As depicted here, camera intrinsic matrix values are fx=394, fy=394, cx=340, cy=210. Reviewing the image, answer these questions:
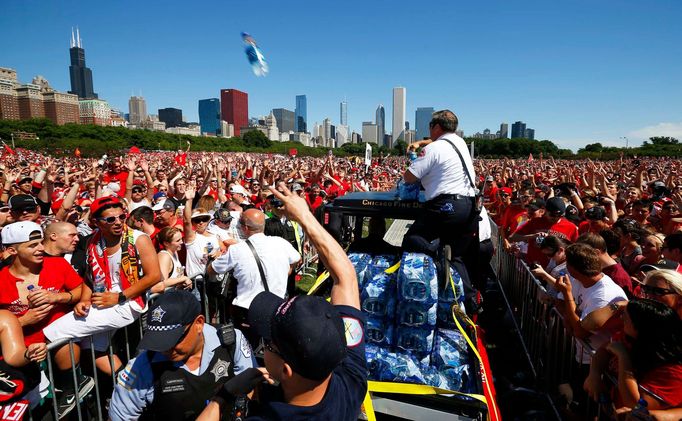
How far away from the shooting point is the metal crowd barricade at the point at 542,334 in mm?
3744

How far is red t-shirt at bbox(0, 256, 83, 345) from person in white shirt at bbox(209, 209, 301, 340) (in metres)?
1.40

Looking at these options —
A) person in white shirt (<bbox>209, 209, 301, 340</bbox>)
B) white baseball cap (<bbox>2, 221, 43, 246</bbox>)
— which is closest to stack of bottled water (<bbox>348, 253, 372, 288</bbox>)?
person in white shirt (<bbox>209, 209, 301, 340</bbox>)

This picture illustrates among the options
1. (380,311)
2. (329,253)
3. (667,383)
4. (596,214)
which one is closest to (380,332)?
(380,311)

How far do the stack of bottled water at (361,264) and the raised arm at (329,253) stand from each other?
4.46 ft

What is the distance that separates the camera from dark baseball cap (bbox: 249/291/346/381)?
141cm

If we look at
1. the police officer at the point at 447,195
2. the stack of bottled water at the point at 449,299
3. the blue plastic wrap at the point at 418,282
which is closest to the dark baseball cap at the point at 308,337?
the blue plastic wrap at the point at 418,282

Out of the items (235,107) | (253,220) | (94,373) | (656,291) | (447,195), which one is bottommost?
(94,373)

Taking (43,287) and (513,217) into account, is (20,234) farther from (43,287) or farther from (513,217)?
(513,217)

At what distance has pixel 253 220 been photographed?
179 inches

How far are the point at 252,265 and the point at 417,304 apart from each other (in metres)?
2.03

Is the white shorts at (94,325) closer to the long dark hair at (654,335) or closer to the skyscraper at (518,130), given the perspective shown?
the long dark hair at (654,335)

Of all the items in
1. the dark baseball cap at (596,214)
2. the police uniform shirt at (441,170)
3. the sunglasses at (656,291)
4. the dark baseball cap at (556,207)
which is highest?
the police uniform shirt at (441,170)

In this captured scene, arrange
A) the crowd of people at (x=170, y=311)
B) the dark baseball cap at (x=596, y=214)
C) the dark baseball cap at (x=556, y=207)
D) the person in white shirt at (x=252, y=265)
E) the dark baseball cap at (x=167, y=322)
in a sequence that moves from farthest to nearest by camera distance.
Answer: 1. the dark baseball cap at (x=556, y=207)
2. the dark baseball cap at (x=596, y=214)
3. the person in white shirt at (x=252, y=265)
4. the dark baseball cap at (x=167, y=322)
5. the crowd of people at (x=170, y=311)

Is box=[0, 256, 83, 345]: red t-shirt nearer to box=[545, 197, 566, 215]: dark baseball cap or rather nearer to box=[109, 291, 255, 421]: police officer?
box=[109, 291, 255, 421]: police officer
